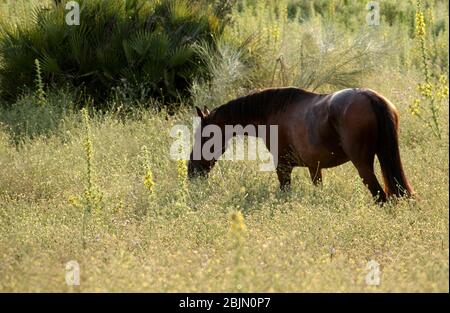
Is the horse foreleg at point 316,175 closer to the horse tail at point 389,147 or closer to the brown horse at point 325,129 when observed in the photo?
the brown horse at point 325,129

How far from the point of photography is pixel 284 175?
7.66 m

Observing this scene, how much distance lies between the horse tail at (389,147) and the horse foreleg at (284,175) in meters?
1.21

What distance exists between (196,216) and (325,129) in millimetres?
1442

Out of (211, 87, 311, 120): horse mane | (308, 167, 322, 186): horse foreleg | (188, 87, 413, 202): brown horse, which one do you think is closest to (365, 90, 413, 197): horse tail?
Result: (188, 87, 413, 202): brown horse

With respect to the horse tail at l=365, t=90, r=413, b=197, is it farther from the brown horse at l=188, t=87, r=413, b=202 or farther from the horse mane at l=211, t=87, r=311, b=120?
the horse mane at l=211, t=87, r=311, b=120

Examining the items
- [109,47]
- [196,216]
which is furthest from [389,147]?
[109,47]

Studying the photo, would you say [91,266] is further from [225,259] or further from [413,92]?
[413,92]

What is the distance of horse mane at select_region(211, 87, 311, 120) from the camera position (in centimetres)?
768

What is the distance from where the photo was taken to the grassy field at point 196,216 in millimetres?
4688

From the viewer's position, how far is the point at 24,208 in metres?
7.39

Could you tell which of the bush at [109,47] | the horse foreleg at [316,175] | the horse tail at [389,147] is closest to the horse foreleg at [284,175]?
the horse foreleg at [316,175]

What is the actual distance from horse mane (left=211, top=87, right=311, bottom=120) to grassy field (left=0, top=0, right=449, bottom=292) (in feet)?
2.02

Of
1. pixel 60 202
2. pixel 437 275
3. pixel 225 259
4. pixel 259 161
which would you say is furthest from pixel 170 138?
pixel 437 275

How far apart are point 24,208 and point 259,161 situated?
259 cm
